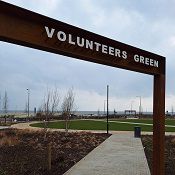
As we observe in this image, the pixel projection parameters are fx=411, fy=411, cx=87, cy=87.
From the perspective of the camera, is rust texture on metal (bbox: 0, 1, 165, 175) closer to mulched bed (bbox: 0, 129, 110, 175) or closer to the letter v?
the letter v

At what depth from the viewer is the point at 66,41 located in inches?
314

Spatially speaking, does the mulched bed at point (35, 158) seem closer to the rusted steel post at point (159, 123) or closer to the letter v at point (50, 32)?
the rusted steel post at point (159, 123)

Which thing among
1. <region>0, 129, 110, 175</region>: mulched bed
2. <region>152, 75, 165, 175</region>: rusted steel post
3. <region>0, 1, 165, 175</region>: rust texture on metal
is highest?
<region>0, 1, 165, 175</region>: rust texture on metal

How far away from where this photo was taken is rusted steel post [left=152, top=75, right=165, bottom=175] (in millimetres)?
10672

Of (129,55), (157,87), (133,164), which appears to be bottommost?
(133,164)

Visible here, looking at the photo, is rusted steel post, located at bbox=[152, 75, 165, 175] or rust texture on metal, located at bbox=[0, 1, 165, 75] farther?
rusted steel post, located at bbox=[152, 75, 165, 175]

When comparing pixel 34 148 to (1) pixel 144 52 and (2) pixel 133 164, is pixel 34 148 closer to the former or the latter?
(2) pixel 133 164

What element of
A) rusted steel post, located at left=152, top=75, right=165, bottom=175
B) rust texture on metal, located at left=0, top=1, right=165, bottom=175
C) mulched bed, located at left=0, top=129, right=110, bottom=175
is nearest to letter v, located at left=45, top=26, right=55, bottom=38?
rust texture on metal, located at left=0, top=1, right=165, bottom=175

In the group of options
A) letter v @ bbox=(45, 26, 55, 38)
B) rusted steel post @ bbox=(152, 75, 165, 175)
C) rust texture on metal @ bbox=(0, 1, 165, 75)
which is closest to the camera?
rust texture on metal @ bbox=(0, 1, 165, 75)

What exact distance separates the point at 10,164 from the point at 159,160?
6001mm

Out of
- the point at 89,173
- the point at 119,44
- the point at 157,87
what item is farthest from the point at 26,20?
the point at 89,173

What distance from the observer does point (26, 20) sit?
712 centimetres

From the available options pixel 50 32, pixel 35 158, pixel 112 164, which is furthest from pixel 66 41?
pixel 35 158

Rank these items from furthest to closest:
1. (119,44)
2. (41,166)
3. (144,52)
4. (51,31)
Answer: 1. (41,166)
2. (144,52)
3. (119,44)
4. (51,31)
